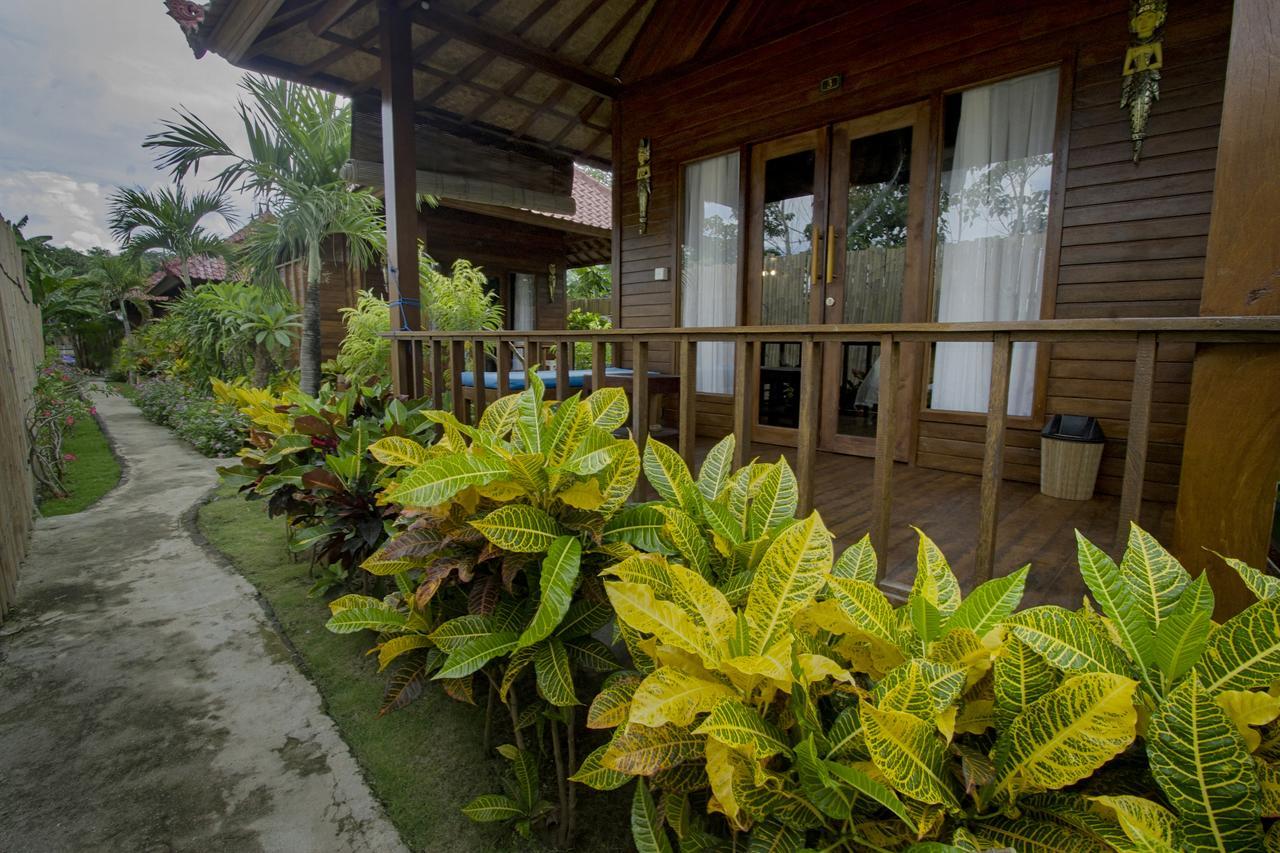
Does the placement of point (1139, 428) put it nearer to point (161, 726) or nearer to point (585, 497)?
point (585, 497)

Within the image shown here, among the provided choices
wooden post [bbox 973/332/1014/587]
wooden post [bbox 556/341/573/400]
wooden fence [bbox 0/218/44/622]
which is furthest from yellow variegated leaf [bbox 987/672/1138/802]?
wooden fence [bbox 0/218/44/622]

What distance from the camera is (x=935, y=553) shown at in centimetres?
98

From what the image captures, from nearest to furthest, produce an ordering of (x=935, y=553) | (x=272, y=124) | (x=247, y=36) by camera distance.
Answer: (x=935, y=553) → (x=247, y=36) → (x=272, y=124)

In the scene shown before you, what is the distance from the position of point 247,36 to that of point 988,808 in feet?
14.5

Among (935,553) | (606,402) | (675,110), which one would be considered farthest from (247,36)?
(935,553)

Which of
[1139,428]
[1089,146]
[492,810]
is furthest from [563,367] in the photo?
[1089,146]

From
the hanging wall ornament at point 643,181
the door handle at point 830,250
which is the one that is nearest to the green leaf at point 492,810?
the door handle at point 830,250

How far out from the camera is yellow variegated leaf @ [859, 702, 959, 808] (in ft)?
2.16

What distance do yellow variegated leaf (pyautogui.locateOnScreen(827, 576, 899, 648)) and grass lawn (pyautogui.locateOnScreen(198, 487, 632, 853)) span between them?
1.01 m

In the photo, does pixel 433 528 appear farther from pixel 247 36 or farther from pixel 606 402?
pixel 247 36

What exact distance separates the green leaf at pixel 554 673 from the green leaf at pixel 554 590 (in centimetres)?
16

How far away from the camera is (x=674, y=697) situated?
80cm

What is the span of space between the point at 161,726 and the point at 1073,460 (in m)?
3.75

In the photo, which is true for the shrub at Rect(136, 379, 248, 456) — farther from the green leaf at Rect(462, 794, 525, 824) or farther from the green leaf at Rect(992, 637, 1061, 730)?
the green leaf at Rect(992, 637, 1061, 730)
